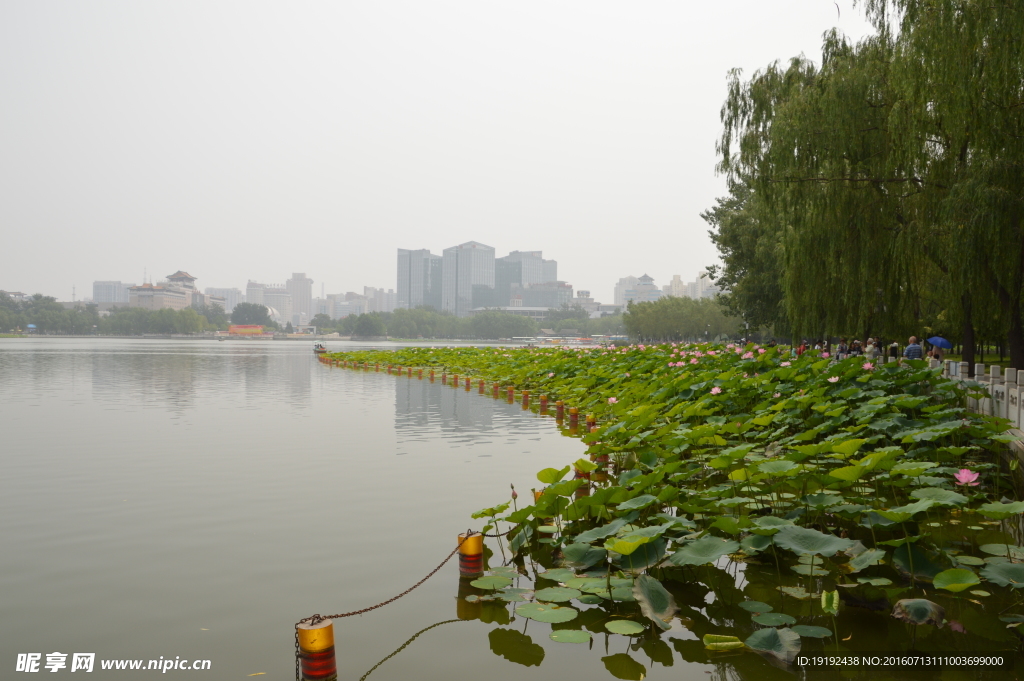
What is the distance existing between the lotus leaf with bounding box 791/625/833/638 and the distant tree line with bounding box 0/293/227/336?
114188mm

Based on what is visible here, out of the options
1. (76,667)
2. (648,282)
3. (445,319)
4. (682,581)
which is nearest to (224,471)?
(76,667)

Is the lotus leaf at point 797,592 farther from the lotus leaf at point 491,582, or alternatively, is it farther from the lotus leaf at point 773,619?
the lotus leaf at point 491,582

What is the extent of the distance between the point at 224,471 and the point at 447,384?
11387mm

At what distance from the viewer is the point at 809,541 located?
290 cm

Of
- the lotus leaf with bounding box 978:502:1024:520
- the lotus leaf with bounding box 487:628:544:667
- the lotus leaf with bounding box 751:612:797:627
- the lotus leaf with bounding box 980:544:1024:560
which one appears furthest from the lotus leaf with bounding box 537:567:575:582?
the lotus leaf with bounding box 980:544:1024:560

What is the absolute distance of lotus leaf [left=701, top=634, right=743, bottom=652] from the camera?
9.07 feet

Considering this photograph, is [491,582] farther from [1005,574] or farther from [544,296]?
[544,296]

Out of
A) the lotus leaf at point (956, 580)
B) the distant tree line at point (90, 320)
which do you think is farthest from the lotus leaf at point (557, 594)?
the distant tree line at point (90, 320)

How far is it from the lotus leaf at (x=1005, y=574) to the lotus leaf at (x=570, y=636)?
154cm

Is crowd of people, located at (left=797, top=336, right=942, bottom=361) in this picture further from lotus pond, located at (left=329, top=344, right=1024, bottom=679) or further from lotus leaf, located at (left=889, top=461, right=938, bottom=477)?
lotus leaf, located at (left=889, top=461, right=938, bottom=477)

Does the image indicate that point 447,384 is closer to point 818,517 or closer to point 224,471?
point 224,471

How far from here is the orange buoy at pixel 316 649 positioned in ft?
8.26

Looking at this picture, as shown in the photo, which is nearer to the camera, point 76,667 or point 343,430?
point 76,667

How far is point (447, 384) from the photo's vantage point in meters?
17.9
